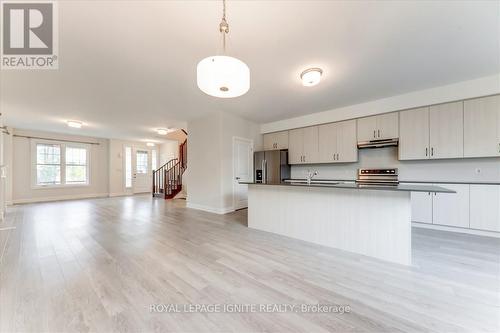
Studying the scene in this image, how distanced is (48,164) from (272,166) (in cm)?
829

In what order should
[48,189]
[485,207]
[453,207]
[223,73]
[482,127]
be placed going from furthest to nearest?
[48,189] → [453,207] → [482,127] → [485,207] → [223,73]

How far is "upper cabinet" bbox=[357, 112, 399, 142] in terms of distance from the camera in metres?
4.14

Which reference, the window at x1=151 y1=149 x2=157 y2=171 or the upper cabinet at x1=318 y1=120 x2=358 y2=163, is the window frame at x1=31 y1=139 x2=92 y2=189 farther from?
the upper cabinet at x1=318 y1=120 x2=358 y2=163

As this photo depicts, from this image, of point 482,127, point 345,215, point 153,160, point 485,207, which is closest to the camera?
point 345,215

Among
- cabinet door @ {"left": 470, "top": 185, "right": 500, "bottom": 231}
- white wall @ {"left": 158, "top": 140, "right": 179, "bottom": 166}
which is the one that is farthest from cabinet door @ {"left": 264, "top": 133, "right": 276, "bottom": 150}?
white wall @ {"left": 158, "top": 140, "right": 179, "bottom": 166}

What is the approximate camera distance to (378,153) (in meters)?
4.56

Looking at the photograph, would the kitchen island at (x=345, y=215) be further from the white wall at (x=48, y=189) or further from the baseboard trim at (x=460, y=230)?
the white wall at (x=48, y=189)

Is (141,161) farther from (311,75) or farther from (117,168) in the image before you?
(311,75)

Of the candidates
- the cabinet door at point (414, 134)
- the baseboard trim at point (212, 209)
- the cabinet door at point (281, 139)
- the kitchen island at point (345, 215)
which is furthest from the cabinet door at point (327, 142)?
the baseboard trim at point (212, 209)

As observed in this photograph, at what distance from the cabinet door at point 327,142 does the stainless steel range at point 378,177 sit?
72 cm

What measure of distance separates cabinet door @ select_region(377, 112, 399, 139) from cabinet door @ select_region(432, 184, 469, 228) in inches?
52.4

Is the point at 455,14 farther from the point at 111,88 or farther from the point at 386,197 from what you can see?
the point at 111,88

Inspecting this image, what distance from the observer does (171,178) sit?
27.9 ft

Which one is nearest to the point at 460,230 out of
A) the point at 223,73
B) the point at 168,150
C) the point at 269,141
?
the point at 269,141
